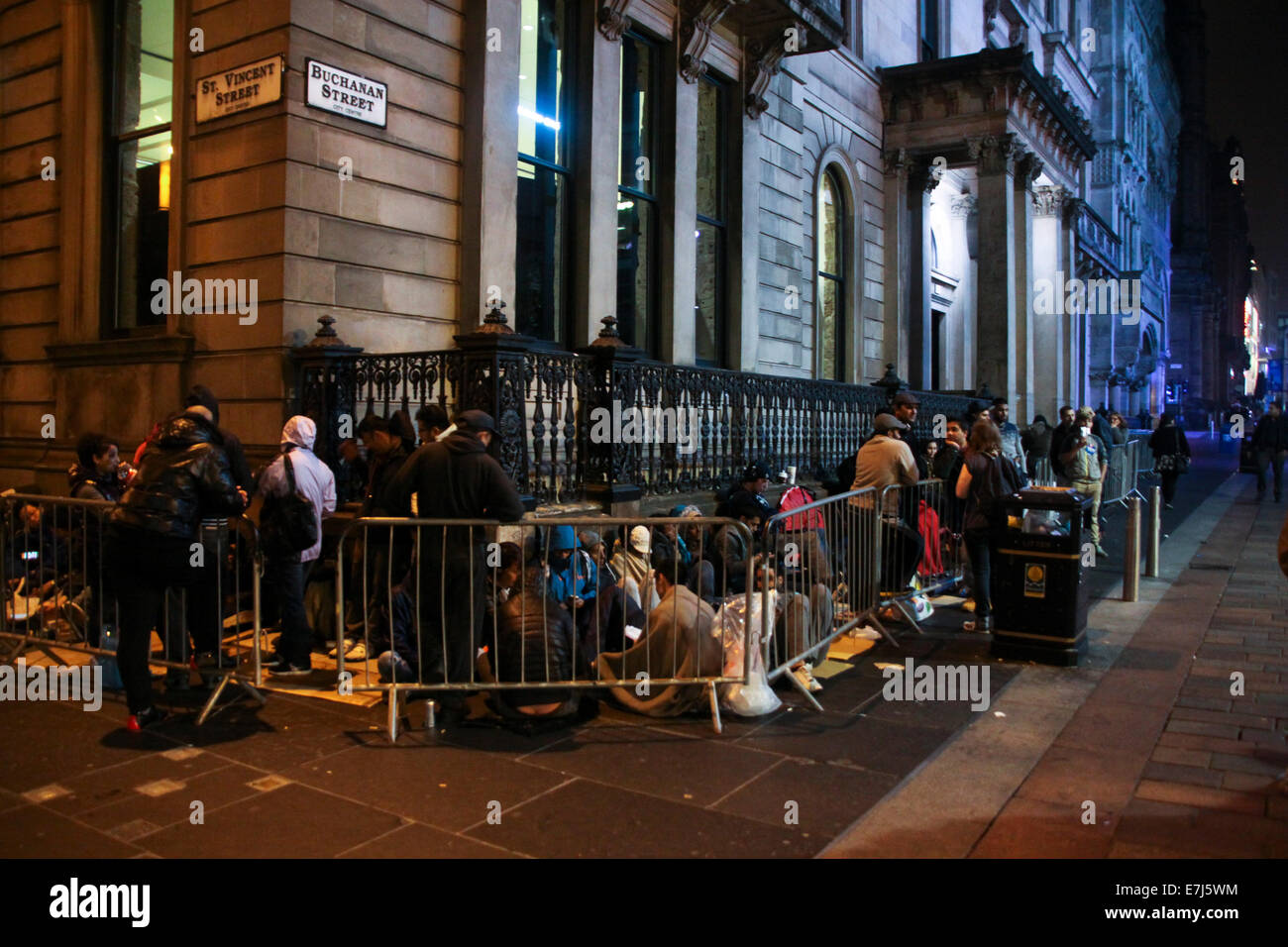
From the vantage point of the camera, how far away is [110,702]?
603cm

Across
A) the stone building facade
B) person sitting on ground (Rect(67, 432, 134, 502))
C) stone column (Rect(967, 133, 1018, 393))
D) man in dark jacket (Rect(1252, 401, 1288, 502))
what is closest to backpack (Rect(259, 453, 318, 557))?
person sitting on ground (Rect(67, 432, 134, 502))

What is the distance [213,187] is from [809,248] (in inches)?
419

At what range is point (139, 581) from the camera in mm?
Answer: 5496

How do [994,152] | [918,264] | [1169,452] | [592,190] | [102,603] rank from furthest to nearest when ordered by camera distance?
[918,264]
[994,152]
[1169,452]
[592,190]
[102,603]

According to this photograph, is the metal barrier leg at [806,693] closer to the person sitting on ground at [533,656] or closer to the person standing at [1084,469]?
the person sitting on ground at [533,656]

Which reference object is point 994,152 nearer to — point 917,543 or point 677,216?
point 677,216

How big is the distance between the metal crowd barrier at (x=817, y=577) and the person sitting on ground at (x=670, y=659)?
0.39 metres

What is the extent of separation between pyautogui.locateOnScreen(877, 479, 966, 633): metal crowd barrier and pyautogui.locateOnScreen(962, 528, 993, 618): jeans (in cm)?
43

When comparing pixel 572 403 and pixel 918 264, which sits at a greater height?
pixel 918 264

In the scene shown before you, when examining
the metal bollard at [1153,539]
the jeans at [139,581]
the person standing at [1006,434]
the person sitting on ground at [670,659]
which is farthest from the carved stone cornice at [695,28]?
the jeans at [139,581]

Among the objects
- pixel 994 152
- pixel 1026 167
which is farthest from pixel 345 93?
pixel 1026 167

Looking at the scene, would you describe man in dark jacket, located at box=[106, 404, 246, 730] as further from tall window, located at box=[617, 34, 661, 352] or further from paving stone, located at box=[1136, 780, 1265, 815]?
tall window, located at box=[617, 34, 661, 352]

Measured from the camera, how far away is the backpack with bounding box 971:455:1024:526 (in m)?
8.36

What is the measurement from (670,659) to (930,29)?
2147 centimetres
